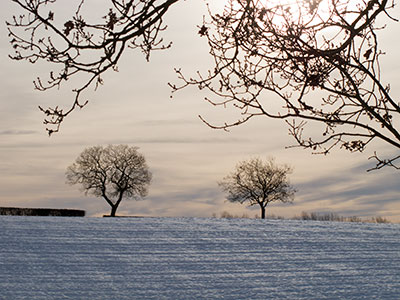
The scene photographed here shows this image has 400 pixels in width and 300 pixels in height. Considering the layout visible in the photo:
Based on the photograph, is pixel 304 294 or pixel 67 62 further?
pixel 304 294

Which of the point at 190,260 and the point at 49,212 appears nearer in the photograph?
the point at 190,260

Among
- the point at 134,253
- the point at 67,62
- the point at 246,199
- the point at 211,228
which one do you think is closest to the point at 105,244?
the point at 134,253

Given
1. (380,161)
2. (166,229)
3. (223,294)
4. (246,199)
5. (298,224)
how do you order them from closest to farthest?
(380,161) < (223,294) < (166,229) < (298,224) < (246,199)

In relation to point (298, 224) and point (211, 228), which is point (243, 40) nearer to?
point (211, 228)

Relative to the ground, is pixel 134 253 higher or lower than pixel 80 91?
lower

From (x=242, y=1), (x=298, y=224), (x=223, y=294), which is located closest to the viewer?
(x=242, y=1)

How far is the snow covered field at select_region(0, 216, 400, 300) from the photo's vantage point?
8.85m

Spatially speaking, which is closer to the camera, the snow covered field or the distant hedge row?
the snow covered field

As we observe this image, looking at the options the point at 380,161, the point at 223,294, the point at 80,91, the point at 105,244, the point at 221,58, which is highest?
the point at 221,58

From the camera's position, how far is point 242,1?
22.7 ft

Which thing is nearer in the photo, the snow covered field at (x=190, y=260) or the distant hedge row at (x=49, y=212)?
the snow covered field at (x=190, y=260)

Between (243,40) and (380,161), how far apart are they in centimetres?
213

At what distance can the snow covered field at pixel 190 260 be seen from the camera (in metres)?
8.85

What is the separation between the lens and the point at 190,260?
10.1 meters
